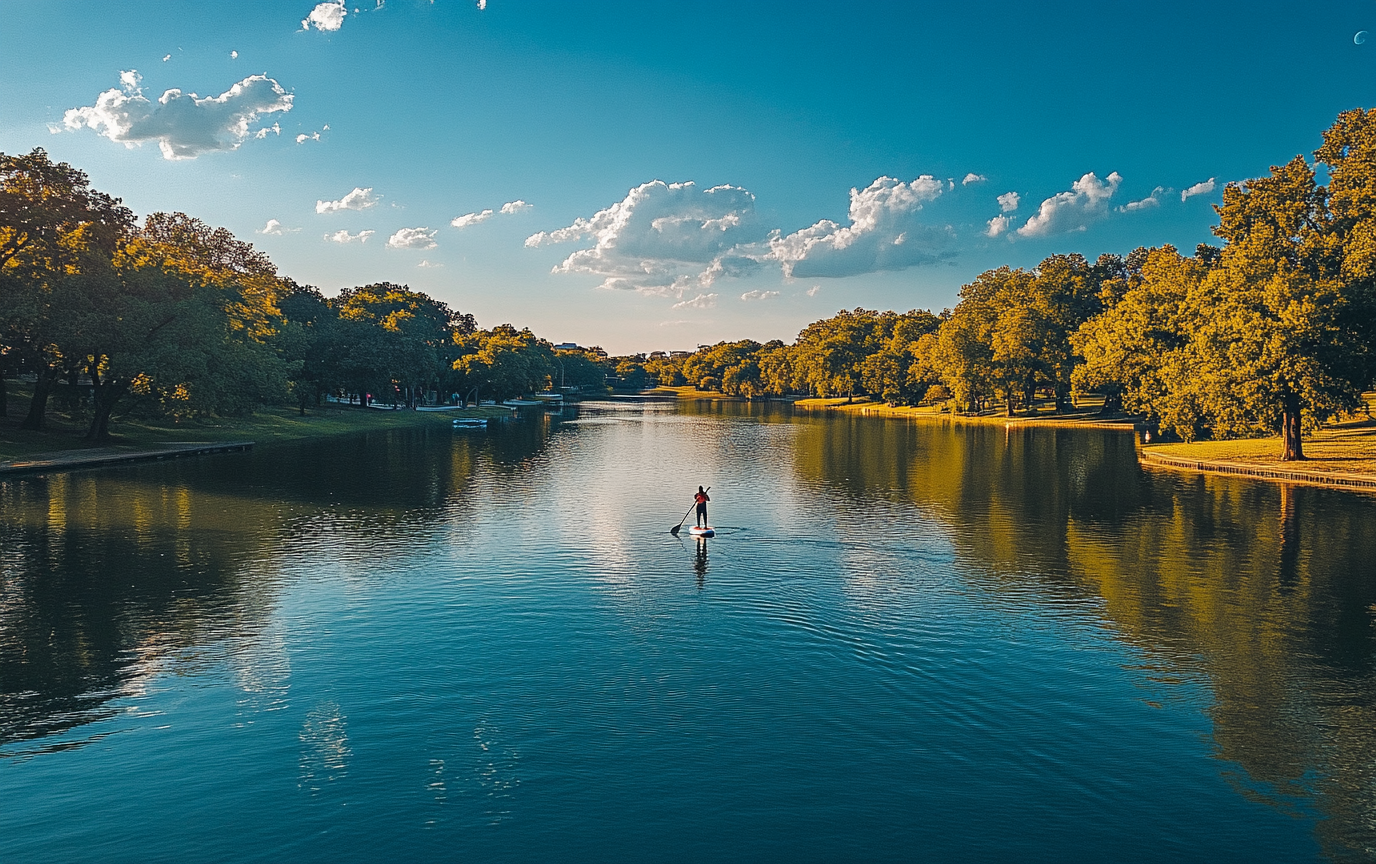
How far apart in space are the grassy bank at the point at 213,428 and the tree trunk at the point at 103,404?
3.50 feet

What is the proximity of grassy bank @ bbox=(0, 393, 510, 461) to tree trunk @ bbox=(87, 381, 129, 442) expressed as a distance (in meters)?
1.07

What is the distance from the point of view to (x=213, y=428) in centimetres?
9188

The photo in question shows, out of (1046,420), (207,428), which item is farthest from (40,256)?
(1046,420)

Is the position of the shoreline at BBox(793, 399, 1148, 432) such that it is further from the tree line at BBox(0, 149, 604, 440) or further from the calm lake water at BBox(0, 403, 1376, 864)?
the tree line at BBox(0, 149, 604, 440)

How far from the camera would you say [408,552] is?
35688mm

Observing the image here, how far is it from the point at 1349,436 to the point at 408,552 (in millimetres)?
79281

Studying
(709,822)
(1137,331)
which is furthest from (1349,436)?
(709,822)

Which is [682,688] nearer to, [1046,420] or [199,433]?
[199,433]

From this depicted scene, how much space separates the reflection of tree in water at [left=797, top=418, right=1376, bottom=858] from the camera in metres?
16.6

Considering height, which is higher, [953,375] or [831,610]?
[953,375]

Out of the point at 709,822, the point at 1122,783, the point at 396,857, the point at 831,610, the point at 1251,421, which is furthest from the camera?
the point at 1251,421

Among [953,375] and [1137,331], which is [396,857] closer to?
[1137,331]

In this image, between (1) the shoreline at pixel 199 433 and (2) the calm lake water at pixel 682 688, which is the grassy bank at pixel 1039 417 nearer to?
(2) the calm lake water at pixel 682 688

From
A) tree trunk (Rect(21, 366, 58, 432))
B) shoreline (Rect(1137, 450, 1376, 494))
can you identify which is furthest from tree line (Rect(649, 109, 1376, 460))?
tree trunk (Rect(21, 366, 58, 432))
